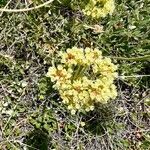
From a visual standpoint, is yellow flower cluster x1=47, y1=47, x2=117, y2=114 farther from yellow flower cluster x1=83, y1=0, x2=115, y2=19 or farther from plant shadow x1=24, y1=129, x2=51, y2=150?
plant shadow x1=24, y1=129, x2=51, y2=150

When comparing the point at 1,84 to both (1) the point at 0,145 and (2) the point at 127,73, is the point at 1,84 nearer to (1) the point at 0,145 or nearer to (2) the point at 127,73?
(1) the point at 0,145

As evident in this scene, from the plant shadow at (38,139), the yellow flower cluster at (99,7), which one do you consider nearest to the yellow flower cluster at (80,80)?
the yellow flower cluster at (99,7)

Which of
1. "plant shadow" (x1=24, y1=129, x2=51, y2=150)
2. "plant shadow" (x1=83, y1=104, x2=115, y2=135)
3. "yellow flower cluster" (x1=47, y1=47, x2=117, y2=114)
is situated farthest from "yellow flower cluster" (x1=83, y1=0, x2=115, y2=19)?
"plant shadow" (x1=24, y1=129, x2=51, y2=150)

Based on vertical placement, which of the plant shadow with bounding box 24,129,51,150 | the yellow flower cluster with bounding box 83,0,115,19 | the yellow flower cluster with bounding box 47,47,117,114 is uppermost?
the yellow flower cluster with bounding box 83,0,115,19

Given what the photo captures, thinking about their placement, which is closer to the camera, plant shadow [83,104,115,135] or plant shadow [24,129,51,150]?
plant shadow [24,129,51,150]

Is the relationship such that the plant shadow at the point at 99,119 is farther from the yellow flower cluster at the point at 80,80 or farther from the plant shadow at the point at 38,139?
the yellow flower cluster at the point at 80,80

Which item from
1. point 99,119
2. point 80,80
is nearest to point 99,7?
point 80,80

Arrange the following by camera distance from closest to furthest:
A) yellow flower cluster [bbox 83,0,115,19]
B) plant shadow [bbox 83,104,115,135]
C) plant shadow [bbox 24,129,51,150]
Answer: yellow flower cluster [bbox 83,0,115,19], plant shadow [bbox 24,129,51,150], plant shadow [bbox 83,104,115,135]
